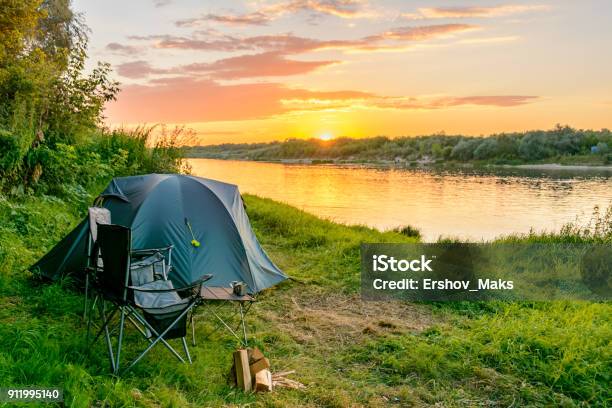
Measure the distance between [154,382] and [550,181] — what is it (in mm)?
36565

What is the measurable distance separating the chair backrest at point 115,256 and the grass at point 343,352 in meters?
0.55

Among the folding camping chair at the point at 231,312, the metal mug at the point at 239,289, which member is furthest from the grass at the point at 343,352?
the metal mug at the point at 239,289

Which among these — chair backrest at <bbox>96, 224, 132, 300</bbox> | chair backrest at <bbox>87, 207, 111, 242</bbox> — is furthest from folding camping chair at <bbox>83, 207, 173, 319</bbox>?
chair backrest at <bbox>96, 224, 132, 300</bbox>

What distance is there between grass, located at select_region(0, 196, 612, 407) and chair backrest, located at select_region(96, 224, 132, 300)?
55cm

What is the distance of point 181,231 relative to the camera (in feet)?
19.1

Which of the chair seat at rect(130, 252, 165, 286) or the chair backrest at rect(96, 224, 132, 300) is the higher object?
the chair backrest at rect(96, 224, 132, 300)

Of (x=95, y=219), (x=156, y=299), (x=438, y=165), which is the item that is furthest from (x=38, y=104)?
(x=438, y=165)

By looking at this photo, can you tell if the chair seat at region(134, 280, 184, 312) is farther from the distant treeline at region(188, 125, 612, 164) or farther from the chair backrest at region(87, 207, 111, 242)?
the distant treeline at region(188, 125, 612, 164)

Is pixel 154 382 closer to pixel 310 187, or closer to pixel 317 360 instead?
pixel 317 360

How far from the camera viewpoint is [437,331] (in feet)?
16.9

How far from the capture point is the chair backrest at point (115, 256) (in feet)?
11.9

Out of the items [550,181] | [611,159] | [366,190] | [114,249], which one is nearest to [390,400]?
[114,249]

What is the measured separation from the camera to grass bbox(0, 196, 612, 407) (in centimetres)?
348

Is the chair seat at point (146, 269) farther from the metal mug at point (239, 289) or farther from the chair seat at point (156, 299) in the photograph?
the metal mug at point (239, 289)
